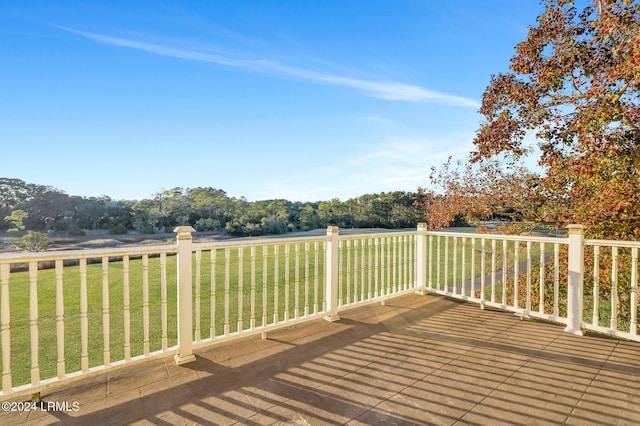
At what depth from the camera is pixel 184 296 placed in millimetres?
2453

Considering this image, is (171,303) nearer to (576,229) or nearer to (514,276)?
(514,276)

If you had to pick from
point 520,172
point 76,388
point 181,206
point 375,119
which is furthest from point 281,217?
point 76,388

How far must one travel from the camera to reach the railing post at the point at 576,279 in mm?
2982

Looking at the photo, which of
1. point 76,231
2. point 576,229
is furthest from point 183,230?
point 76,231

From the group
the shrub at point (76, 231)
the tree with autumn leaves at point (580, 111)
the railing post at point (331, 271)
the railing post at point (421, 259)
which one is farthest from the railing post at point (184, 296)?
the shrub at point (76, 231)

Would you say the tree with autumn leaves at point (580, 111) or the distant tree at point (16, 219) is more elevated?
the tree with autumn leaves at point (580, 111)

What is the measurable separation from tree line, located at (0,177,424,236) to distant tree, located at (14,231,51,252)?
0.34m

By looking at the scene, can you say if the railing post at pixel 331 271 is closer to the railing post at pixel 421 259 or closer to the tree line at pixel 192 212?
the railing post at pixel 421 259

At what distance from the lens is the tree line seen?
885cm

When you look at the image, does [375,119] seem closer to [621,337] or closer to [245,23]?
[245,23]

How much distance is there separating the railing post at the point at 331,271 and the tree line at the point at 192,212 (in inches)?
155

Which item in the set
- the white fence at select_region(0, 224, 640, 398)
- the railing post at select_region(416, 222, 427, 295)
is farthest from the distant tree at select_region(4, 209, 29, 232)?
the railing post at select_region(416, 222, 427, 295)

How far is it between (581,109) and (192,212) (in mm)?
11964

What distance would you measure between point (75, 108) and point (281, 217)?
8.24 meters
